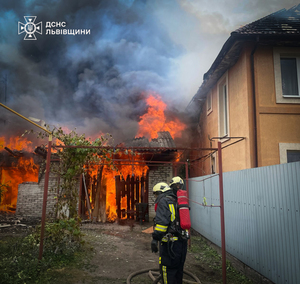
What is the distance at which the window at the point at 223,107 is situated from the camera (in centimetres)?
936

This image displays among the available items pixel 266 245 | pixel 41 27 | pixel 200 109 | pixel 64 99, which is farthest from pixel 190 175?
pixel 41 27

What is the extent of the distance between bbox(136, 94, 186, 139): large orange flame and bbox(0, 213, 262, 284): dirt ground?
717 cm

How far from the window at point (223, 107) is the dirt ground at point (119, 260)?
4.86 meters

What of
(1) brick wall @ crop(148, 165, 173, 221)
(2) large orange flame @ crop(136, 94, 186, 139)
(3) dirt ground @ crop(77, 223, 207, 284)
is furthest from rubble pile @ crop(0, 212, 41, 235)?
(2) large orange flame @ crop(136, 94, 186, 139)

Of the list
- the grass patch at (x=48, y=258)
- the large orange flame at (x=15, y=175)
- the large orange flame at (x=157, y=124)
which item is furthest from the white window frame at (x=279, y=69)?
the large orange flame at (x=15, y=175)

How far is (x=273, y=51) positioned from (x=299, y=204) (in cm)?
576

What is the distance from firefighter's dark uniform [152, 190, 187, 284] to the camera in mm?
3877

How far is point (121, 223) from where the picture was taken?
11172mm

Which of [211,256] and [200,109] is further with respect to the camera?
[200,109]

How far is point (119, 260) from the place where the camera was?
6.18 m

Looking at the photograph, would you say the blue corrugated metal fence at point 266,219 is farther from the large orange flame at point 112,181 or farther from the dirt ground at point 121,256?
the large orange flame at point 112,181

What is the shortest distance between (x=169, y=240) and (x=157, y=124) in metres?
12.3

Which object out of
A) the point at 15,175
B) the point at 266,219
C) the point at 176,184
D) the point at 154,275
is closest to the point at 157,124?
the point at 15,175

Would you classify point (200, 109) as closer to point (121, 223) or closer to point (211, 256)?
point (121, 223)
